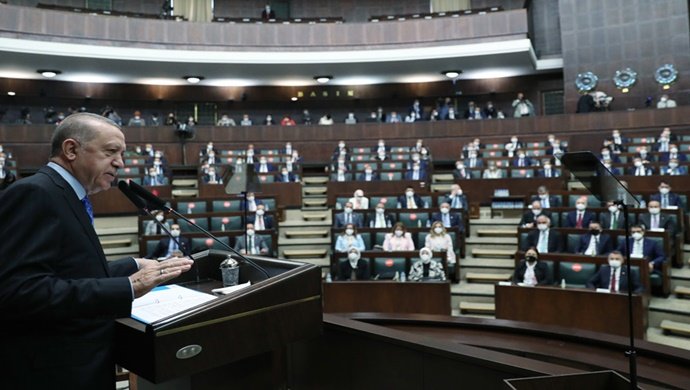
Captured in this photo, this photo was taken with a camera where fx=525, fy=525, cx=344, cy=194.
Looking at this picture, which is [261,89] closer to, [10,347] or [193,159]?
[193,159]

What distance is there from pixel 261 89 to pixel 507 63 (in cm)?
692

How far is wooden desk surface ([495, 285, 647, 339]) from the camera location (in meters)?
4.22

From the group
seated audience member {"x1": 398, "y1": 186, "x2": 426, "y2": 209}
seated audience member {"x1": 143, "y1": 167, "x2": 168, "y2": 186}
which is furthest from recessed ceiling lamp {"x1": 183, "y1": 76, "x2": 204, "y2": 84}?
seated audience member {"x1": 398, "y1": 186, "x2": 426, "y2": 209}

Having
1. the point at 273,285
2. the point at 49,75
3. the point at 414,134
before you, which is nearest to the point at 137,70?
the point at 49,75

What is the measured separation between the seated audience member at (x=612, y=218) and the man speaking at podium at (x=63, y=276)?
6365 millimetres

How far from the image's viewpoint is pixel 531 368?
1562 mm

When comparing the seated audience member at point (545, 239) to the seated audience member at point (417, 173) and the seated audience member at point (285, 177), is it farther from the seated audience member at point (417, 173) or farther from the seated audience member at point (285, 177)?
the seated audience member at point (285, 177)

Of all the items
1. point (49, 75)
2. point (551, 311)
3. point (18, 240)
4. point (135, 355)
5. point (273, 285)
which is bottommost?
point (551, 311)

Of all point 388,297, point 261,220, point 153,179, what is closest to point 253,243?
point 261,220

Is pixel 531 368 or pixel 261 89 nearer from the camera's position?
pixel 531 368

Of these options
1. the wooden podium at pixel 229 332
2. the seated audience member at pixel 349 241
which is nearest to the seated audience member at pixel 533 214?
the seated audience member at pixel 349 241

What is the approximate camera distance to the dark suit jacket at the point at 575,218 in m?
6.66

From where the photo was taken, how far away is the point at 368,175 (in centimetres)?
981

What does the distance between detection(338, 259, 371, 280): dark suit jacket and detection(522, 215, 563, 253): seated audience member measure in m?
1.90
